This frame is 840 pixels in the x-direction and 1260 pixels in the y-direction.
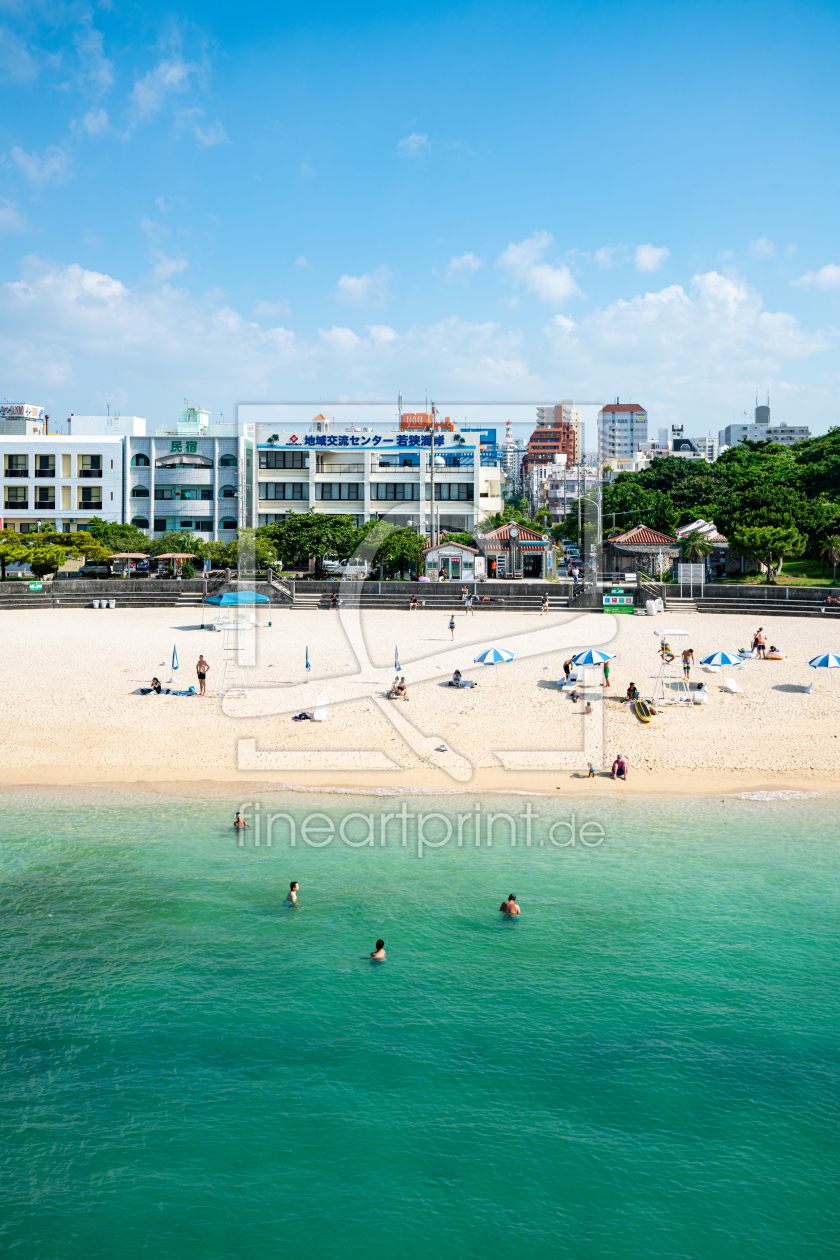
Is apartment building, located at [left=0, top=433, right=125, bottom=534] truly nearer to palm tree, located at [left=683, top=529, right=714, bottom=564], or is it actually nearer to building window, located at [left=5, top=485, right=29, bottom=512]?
building window, located at [left=5, top=485, right=29, bottom=512]

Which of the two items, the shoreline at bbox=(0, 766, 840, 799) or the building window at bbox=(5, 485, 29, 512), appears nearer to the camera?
the shoreline at bbox=(0, 766, 840, 799)

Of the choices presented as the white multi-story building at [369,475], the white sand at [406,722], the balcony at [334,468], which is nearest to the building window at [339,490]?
the white multi-story building at [369,475]

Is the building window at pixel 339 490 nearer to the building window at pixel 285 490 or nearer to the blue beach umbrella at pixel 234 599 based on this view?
the building window at pixel 285 490

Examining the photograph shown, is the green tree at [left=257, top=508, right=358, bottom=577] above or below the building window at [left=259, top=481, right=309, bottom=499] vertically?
below

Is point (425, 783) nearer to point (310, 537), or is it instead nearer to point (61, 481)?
Answer: point (310, 537)

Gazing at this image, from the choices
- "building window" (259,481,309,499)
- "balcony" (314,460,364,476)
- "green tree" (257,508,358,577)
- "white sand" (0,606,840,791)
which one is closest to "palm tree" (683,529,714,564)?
"white sand" (0,606,840,791)

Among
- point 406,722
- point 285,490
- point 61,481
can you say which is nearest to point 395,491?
point 285,490
